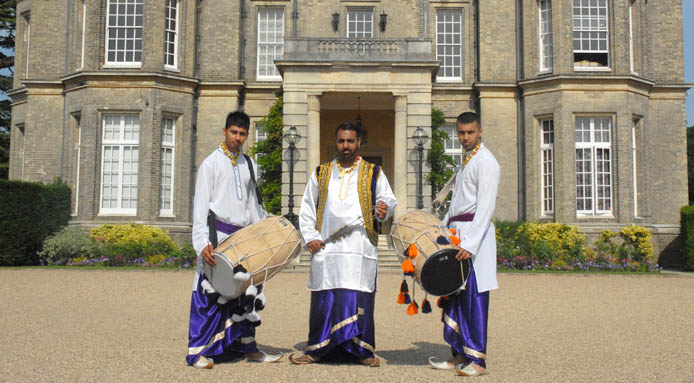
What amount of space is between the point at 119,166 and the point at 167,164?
149 cm

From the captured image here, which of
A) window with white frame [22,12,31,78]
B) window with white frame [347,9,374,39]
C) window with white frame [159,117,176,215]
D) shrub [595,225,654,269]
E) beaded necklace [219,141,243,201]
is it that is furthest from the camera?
window with white frame [22,12,31,78]

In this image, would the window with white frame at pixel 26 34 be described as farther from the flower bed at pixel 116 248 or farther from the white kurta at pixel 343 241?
the white kurta at pixel 343 241

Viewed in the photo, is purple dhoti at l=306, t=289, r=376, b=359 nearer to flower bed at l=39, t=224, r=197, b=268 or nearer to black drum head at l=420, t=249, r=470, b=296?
black drum head at l=420, t=249, r=470, b=296

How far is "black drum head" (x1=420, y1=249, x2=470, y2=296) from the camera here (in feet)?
16.3

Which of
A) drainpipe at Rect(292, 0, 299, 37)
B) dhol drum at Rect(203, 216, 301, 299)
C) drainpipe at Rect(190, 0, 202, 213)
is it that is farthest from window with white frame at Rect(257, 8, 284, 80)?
dhol drum at Rect(203, 216, 301, 299)

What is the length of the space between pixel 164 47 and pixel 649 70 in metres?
16.4

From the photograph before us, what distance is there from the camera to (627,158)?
63.2 ft

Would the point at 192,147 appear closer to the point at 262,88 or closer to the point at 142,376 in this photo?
the point at 262,88

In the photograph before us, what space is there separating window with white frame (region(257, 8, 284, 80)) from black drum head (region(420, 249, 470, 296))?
17.9m

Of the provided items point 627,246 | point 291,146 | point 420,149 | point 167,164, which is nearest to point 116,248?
point 167,164

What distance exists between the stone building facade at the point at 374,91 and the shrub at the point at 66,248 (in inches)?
61.9

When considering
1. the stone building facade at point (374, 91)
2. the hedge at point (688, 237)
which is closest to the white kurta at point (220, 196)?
the stone building facade at point (374, 91)

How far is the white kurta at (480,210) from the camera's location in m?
5.08

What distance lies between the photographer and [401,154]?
17703 mm
